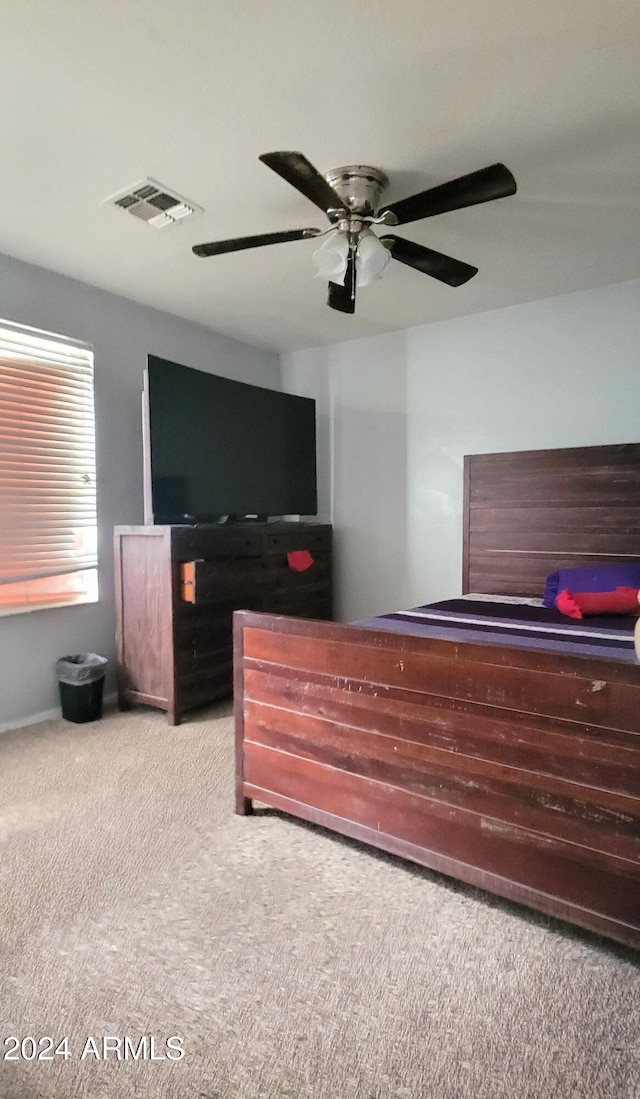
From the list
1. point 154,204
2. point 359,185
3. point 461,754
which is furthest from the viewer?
point 154,204

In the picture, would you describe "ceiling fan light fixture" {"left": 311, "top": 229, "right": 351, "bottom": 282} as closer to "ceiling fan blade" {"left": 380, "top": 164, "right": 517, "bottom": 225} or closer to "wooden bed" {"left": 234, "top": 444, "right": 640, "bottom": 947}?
"ceiling fan blade" {"left": 380, "top": 164, "right": 517, "bottom": 225}

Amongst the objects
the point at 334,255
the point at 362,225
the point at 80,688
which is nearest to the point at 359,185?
the point at 362,225

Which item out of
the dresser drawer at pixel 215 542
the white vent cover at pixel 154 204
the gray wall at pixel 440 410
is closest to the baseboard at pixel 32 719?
the dresser drawer at pixel 215 542

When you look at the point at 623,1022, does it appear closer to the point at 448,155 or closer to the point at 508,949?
the point at 508,949

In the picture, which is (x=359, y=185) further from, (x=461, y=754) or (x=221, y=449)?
(x=461, y=754)

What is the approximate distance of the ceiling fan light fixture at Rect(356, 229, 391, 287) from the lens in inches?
81.5

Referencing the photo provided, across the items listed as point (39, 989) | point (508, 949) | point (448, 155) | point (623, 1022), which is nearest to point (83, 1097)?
point (39, 989)

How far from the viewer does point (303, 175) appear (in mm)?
1762

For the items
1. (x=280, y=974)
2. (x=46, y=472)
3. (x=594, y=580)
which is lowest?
(x=280, y=974)

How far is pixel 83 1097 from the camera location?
1111 millimetres

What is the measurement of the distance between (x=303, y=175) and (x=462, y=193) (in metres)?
0.49

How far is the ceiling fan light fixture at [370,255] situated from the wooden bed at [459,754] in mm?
1279

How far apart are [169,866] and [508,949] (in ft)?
3.24

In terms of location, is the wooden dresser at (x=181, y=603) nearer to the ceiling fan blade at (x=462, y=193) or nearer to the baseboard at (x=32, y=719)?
the baseboard at (x=32, y=719)
